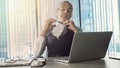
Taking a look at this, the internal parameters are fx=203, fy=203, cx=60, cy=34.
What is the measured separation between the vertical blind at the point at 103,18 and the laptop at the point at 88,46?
160 centimetres

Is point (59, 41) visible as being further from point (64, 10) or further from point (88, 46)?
point (88, 46)

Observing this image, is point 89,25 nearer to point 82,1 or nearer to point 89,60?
point 82,1

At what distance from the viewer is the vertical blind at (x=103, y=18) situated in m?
3.07

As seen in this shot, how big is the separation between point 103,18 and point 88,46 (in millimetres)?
2142

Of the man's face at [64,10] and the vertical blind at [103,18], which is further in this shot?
the vertical blind at [103,18]

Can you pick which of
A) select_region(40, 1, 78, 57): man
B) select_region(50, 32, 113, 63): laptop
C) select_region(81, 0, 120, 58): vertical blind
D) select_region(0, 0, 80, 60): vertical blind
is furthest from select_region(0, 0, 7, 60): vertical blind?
select_region(50, 32, 113, 63): laptop

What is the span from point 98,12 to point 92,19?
0.16 m

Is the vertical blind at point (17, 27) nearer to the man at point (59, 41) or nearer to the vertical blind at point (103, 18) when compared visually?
the vertical blind at point (103, 18)

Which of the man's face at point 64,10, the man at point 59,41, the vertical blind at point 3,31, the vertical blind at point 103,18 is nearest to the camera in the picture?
the man at point 59,41

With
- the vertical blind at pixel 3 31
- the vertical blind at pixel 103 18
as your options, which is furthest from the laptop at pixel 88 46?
the vertical blind at pixel 3 31

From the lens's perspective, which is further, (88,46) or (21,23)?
(21,23)

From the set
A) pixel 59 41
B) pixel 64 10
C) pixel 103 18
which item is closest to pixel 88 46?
pixel 59 41

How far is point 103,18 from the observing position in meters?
3.34

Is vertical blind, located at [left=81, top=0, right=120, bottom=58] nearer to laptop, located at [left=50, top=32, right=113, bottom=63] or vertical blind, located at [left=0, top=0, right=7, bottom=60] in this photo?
vertical blind, located at [left=0, top=0, right=7, bottom=60]
